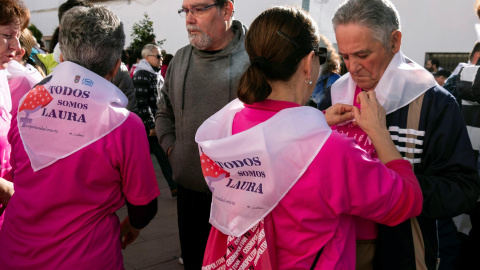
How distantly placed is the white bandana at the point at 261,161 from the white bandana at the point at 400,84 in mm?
485

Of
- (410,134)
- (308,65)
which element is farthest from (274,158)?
(410,134)

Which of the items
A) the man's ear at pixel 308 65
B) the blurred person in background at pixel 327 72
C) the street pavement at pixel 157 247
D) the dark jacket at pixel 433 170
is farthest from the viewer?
the blurred person in background at pixel 327 72

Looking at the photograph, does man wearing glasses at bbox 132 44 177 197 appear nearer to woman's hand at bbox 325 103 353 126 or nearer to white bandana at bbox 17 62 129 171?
white bandana at bbox 17 62 129 171

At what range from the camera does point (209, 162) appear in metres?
1.39

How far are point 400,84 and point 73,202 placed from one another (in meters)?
1.42

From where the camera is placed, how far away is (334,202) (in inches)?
46.1

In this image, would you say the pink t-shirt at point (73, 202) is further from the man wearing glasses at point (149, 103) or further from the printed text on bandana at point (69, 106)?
the man wearing glasses at point (149, 103)

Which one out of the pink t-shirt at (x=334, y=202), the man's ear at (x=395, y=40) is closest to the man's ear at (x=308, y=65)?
the pink t-shirt at (x=334, y=202)

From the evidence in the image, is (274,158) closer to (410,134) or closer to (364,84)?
(410,134)

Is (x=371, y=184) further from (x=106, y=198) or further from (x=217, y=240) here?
(x=106, y=198)

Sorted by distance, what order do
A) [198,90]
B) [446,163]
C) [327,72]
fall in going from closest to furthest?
[446,163], [198,90], [327,72]

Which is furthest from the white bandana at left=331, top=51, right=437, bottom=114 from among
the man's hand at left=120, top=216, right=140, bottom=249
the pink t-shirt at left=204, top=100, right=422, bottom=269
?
the man's hand at left=120, top=216, right=140, bottom=249

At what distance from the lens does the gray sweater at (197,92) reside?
2348 millimetres

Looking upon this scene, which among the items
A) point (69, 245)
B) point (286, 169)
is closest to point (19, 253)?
point (69, 245)
